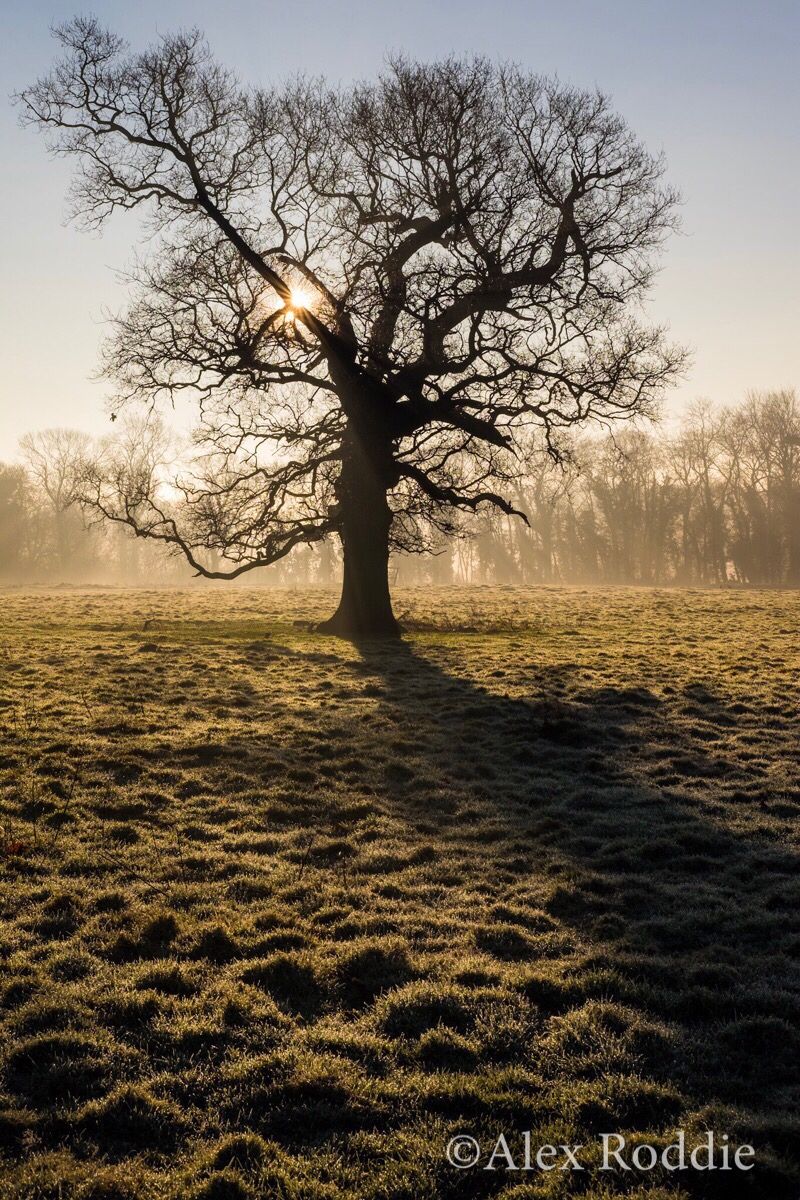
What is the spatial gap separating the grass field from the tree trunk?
332 inches

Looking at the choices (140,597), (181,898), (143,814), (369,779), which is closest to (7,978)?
(181,898)

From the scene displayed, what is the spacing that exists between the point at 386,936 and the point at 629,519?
82.9 m

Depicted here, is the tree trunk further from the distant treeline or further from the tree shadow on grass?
the distant treeline

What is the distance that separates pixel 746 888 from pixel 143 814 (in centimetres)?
619

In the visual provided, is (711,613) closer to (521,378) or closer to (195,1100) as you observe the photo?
(521,378)

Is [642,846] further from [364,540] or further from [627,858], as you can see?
[364,540]

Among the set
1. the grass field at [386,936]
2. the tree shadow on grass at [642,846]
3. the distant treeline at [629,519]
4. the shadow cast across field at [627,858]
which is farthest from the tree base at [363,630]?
the distant treeline at [629,519]

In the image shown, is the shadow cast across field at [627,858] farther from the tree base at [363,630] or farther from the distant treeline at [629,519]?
the distant treeline at [629,519]

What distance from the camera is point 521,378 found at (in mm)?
22250

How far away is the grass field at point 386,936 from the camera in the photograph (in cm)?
447

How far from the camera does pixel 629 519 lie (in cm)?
8619

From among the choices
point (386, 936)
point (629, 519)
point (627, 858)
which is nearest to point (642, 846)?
point (627, 858)

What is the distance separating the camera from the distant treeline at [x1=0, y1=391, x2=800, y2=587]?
77.4 m

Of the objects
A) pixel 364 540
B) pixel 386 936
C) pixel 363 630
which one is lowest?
pixel 386 936
